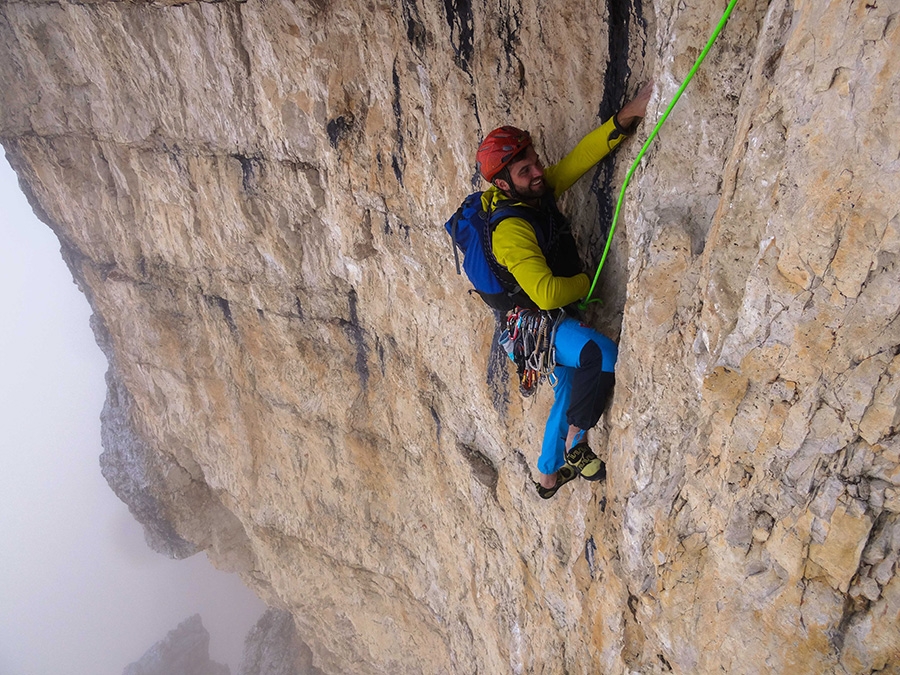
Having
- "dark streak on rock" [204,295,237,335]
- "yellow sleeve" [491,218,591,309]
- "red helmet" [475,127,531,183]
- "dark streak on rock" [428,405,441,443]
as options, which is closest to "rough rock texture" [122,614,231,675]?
"dark streak on rock" [204,295,237,335]

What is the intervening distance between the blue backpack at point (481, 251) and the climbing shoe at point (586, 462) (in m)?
1.02

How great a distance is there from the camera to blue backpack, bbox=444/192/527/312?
3.22 metres

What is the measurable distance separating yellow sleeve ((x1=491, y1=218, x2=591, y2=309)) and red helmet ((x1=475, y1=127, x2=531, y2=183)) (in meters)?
0.32

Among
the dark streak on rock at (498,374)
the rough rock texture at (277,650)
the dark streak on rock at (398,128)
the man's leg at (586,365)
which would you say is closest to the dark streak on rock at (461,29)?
the dark streak on rock at (398,128)

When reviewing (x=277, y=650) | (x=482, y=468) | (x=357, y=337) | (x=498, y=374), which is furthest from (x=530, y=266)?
(x=277, y=650)

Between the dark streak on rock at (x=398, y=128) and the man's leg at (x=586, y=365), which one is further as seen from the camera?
the dark streak on rock at (x=398, y=128)

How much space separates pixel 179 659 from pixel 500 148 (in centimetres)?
2430

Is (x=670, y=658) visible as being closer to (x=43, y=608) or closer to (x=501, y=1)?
(x=501, y=1)

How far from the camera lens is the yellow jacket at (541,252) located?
2.91 m

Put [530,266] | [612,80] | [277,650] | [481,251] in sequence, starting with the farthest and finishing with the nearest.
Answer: [277,650], [481,251], [612,80], [530,266]

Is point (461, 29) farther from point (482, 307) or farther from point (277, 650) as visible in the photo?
point (277, 650)

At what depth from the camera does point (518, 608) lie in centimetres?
531

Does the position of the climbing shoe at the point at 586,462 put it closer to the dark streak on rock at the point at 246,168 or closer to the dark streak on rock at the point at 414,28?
the dark streak on rock at the point at 414,28

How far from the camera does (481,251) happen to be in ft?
10.8
